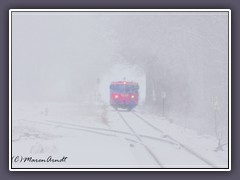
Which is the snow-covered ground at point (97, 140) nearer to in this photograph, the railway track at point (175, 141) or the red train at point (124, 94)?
the railway track at point (175, 141)

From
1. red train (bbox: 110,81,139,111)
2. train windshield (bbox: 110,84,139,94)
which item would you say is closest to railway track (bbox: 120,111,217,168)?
red train (bbox: 110,81,139,111)

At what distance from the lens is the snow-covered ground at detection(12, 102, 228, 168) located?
1538 centimetres

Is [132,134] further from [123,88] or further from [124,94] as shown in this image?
[123,88]

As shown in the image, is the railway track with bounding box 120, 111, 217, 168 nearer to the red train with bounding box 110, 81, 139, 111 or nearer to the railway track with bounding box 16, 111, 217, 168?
the railway track with bounding box 16, 111, 217, 168

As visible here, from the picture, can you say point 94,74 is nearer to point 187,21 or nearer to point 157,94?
point 157,94

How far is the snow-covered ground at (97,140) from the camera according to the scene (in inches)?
605

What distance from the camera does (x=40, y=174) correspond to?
15.4m

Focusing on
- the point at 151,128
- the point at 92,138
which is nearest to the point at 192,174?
the point at 151,128

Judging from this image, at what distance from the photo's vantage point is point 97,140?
615 inches

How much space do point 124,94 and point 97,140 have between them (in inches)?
66.4

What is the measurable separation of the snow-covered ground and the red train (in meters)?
0.36

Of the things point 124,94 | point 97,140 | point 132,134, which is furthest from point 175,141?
point 97,140

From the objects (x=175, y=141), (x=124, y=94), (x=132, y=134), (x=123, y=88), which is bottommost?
(x=175, y=141)

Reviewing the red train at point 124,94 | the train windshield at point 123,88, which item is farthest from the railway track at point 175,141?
the train windshield at point 123,88
